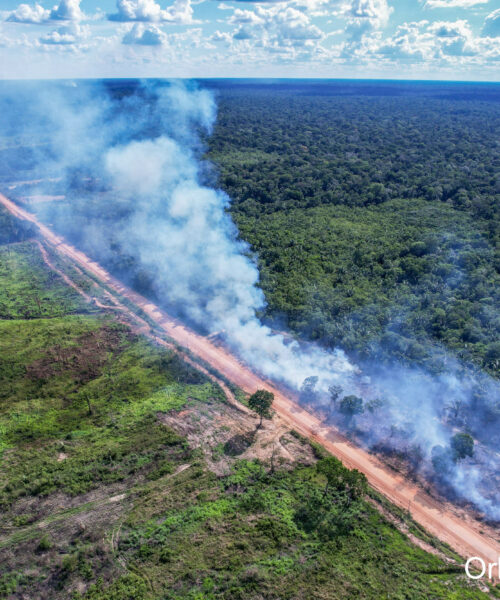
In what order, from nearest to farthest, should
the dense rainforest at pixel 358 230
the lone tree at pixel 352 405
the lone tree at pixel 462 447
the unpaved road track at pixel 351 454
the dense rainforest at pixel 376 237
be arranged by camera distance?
the unpaved road track at pixel 351 454
the lone tree at pixel 462 447
the lone tree at pixel 352 405
the dense rainforest at pixel 376 237
the dense rainforest at pixel 358 230

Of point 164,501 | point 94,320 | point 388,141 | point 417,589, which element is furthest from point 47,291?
point 388,141

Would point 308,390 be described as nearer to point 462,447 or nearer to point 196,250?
point 462,447

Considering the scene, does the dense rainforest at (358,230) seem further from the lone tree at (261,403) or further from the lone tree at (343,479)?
the lone tree at (343,479)

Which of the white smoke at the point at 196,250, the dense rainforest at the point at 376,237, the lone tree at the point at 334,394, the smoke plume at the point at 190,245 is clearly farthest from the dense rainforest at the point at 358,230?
the lone tree at the point at 334,394

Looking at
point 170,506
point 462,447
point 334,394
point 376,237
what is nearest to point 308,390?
point 334,394

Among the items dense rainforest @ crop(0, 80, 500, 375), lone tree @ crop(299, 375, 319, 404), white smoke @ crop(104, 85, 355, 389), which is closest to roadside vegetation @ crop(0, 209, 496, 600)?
lone tree @ crop(299, 375, 319, 404)

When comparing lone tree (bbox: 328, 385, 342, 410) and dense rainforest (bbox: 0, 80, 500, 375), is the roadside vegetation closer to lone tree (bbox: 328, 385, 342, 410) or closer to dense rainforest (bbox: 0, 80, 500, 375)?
lone tree (bbox: 328, 385, 342, 410)
